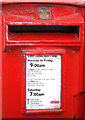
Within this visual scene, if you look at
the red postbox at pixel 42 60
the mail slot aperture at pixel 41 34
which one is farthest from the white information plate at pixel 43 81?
the mail slot aperture at pixel 41 34

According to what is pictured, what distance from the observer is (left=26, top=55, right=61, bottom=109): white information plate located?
1.83 metres

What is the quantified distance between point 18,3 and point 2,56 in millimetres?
522

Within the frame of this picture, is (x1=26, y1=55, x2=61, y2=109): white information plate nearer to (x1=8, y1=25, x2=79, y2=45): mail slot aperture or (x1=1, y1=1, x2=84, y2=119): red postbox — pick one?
(x1=1, y1=1, x2=84, y2=119): red postbox

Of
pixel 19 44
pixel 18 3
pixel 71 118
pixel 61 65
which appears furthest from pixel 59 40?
pixel 71 118

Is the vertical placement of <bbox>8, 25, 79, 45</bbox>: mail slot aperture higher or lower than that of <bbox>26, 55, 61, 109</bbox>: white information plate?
higher

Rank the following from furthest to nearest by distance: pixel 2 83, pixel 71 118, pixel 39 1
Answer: pixel 71 118
pixel 2 83
pixel 39 1

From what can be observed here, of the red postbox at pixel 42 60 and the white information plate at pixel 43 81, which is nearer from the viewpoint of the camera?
the red postbox at pixel 42 60

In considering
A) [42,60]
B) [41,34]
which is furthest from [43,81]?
[41,34]

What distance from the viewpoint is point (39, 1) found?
170 cm

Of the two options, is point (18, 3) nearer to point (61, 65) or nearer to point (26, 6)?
point (26, 6)

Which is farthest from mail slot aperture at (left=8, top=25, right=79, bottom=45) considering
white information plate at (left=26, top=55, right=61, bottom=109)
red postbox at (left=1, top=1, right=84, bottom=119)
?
white information plate at (left=26, top=55, right=61, bottom=109)

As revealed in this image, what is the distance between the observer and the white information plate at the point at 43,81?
72.2 inches

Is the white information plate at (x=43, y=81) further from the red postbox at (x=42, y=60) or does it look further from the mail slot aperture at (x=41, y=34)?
the mail slot aperture at (x=41, y=34)

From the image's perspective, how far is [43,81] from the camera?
1.86 m
